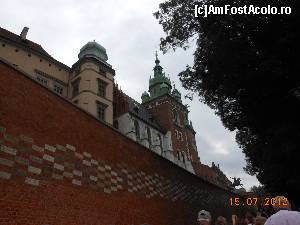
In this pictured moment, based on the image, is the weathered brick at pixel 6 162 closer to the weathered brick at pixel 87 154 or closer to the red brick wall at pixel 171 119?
the weathered brick at pixel 87 154

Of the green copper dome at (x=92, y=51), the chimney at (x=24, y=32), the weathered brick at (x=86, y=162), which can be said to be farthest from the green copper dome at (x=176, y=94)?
the weathered brick at (x=86, y=162)

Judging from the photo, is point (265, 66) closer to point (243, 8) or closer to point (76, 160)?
point (243, 8)

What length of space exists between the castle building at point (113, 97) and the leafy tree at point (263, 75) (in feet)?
30.6

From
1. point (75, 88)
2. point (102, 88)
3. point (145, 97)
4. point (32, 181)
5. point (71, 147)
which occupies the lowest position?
point (32, 181)

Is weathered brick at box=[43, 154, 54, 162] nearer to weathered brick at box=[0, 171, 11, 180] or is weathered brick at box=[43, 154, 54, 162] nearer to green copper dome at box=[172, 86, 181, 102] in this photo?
weathered brick at box=[0, 171, 11, 180]

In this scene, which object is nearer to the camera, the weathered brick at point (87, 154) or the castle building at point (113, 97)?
the weathered brick at point (87, 154)

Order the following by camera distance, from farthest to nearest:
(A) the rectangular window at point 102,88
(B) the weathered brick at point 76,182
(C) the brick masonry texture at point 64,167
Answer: (A) the rectangular window at point 102,88 < (B) the weathered brick at point 76,182 < (C) the brick masonry texture at point 64,167

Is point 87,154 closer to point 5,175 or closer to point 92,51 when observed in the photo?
point 5,175

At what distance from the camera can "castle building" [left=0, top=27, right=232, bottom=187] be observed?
3075 cm

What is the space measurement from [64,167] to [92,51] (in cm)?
2786

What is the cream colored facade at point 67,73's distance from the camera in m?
29.5

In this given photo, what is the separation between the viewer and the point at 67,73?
35.1 metres

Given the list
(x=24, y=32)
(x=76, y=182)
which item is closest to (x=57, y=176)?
(x=76, y=182)

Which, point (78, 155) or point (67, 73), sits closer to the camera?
point (78, 155)
